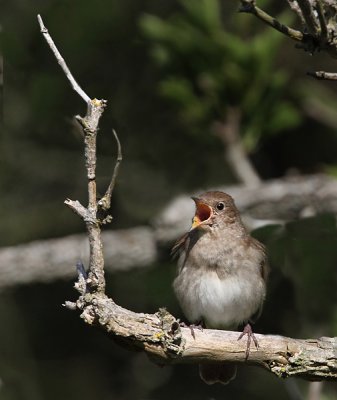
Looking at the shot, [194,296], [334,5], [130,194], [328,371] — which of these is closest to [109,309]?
[328,371]

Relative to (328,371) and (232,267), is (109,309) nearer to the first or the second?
(328,371)

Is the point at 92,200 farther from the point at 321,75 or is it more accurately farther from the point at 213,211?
the point at 213,211

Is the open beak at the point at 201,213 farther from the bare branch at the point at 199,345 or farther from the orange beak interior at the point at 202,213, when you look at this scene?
the bare branch at the point at 199,345

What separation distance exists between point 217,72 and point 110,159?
1.12 metres

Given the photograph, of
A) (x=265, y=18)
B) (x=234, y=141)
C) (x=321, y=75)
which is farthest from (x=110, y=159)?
(x=321, y=75)

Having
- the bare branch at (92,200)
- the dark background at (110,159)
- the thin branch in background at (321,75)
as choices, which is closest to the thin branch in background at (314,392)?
the dark background at (110,159)

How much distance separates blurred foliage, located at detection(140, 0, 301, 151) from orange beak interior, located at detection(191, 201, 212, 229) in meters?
1.31

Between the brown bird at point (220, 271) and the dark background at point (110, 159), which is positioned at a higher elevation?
the dark background at point (110, 159)

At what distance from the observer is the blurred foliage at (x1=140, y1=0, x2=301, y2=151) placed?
22.2 feet

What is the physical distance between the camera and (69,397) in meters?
7.75

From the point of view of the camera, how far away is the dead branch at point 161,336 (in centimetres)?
380

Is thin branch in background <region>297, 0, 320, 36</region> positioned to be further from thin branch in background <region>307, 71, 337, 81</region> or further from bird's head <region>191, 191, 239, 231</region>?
bird's head <region>191, 191, 239, 231</region>

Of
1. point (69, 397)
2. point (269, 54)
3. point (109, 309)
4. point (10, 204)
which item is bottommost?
point (109, 309)

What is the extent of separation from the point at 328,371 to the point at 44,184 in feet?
13.4
